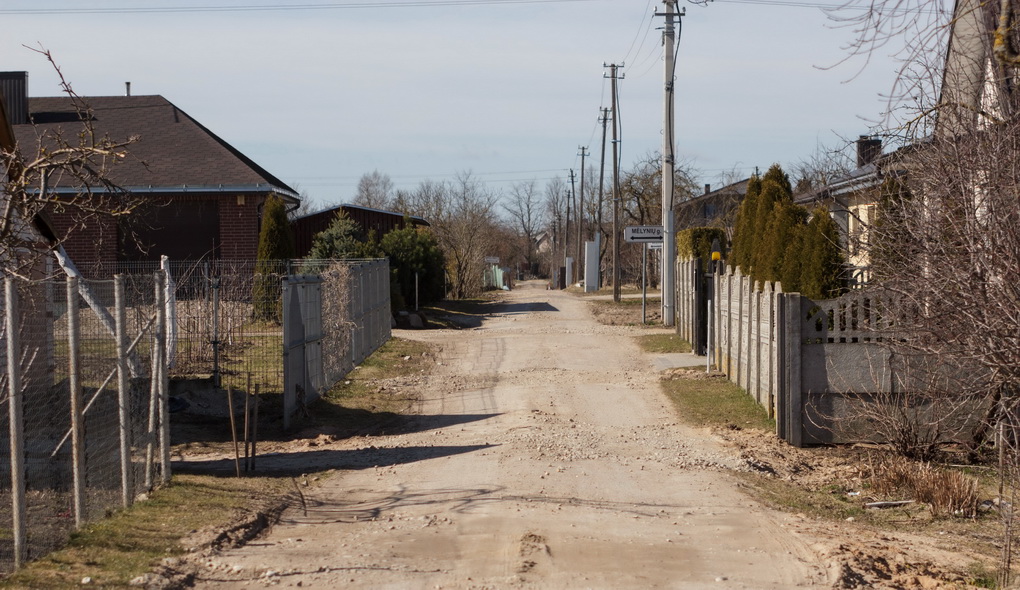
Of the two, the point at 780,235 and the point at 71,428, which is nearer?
the point at 71,428

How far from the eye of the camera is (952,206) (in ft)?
20.7

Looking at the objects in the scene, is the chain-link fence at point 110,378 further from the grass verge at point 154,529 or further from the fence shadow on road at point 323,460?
the fence shadow on road at point 323,460

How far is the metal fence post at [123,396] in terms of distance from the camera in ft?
24.2

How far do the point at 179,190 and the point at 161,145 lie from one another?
3.20m

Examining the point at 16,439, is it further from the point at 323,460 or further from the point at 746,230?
the point at 746,230

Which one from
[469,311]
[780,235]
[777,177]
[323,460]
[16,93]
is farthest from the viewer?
[469,311]

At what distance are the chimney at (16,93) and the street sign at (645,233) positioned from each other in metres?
17.4

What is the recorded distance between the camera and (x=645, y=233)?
85.6 ft

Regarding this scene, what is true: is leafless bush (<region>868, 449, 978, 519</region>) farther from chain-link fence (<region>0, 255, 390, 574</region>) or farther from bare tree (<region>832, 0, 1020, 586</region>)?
chain-link fence (<region>0, 255, 390, 574</region>)

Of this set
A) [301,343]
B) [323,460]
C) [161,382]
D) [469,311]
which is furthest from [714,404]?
[469,311]

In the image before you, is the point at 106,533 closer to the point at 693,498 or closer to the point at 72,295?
the point at 72,295

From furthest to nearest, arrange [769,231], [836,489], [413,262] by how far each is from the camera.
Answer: [413,262] → [769,231] → [836,489]

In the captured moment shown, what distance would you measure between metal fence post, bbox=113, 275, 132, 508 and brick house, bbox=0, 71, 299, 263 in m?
18.0

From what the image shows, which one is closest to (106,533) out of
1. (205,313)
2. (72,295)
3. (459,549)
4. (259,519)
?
(259,519)
